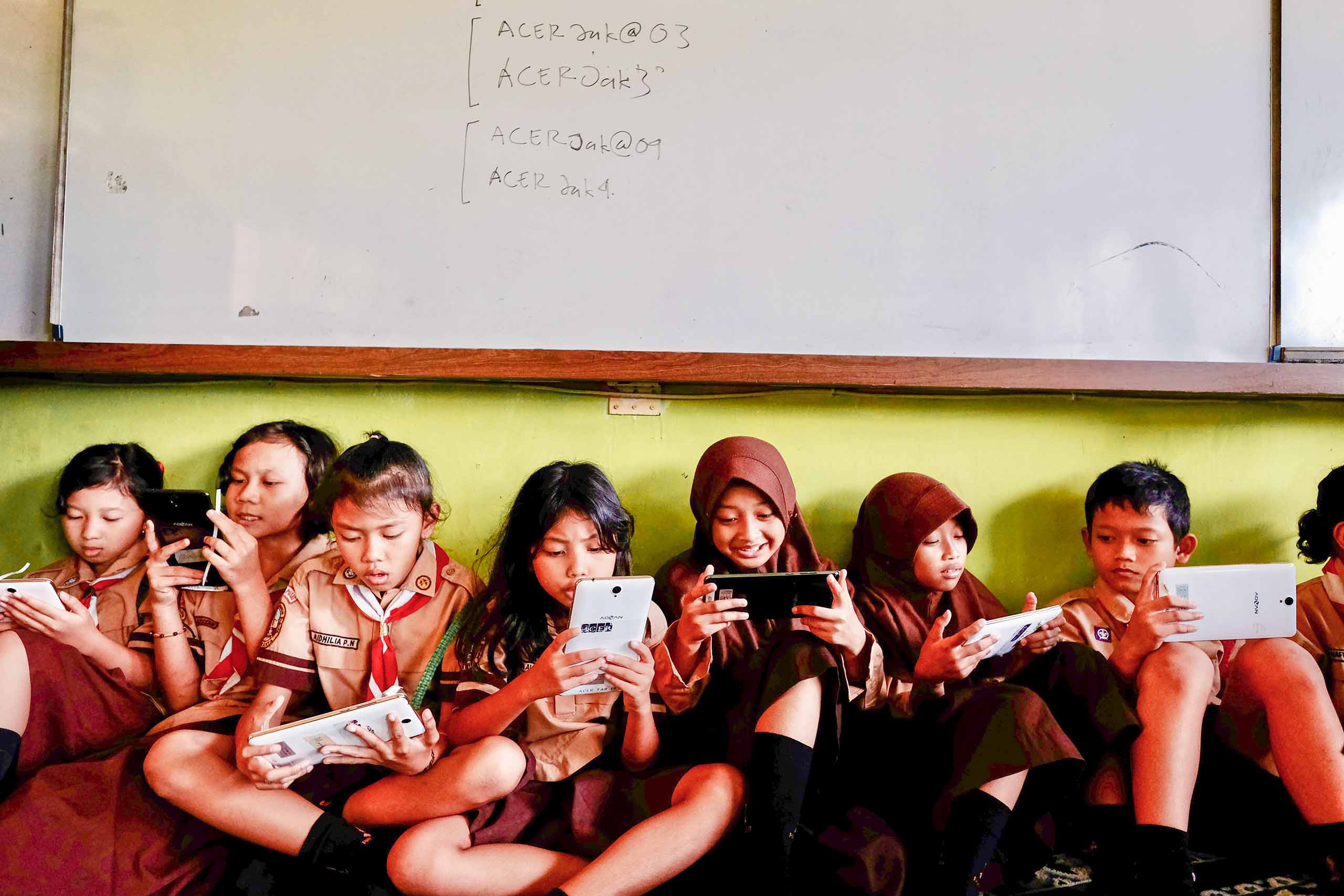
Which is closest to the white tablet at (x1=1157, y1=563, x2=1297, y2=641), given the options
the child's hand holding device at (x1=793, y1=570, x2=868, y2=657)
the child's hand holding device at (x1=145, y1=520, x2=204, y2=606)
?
the child's hand holding device at (x1=793, y1=570, x2=868, y2=657)

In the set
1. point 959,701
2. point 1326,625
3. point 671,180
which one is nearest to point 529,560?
point 959,701

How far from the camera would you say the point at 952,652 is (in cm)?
149

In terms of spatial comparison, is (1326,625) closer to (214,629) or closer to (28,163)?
(214,629)

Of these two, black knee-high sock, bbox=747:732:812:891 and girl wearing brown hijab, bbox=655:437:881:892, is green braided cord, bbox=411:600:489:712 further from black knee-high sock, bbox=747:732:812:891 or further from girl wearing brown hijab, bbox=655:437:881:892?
black knee-high sock, bbox=747:732:812:891

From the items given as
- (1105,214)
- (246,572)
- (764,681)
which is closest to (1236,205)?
(1105,214)

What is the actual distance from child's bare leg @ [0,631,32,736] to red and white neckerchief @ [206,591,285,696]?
29 centimetres

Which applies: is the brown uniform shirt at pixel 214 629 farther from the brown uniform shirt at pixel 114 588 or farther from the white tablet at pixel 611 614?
the white tablet at pixel 611 614

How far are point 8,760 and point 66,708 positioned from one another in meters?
0.11

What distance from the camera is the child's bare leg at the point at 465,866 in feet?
4.22

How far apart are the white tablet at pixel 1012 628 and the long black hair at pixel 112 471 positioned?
1701 millimetres

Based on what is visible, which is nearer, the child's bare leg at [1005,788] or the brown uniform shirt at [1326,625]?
the child's bare leg at [1005,788]

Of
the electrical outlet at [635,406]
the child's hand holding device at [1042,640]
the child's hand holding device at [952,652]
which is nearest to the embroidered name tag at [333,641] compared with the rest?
the electrical outlet at [635,406]

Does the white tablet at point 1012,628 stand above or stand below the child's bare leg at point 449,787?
above

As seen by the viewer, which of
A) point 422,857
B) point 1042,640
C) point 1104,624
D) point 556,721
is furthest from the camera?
point 1104,624
